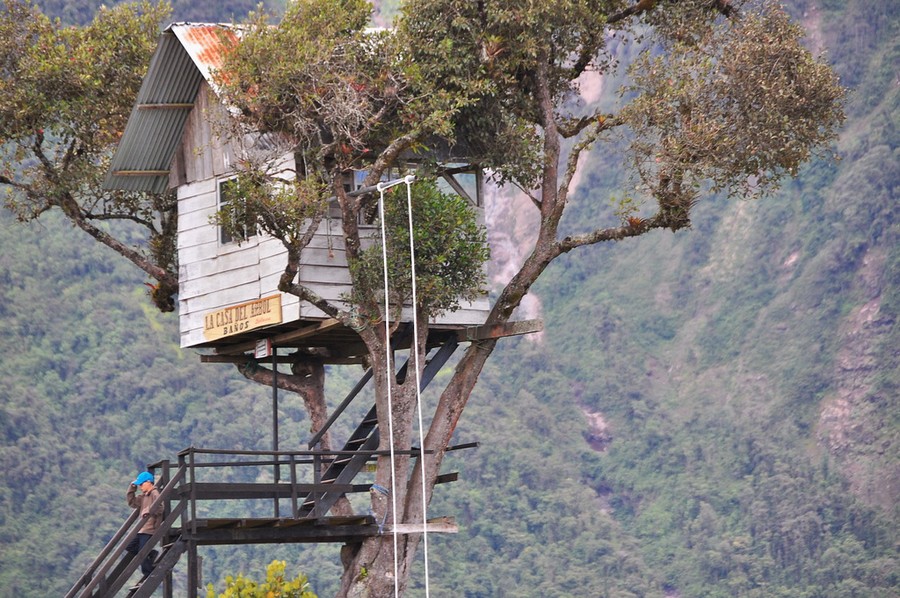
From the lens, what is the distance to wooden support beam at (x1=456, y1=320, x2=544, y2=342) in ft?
79.9

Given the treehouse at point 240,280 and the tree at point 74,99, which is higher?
the tree at point 74,99

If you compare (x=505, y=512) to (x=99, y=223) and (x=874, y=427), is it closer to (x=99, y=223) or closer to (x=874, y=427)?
(x=874, y=427)

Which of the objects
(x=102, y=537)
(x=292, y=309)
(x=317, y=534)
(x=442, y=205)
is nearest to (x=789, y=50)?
(x=442, y=205)

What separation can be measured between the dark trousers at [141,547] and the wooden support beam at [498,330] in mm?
6375

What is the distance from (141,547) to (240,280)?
212 inches

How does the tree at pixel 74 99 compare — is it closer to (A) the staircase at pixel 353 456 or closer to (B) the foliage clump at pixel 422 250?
(A) the staircase at pixel 353 456

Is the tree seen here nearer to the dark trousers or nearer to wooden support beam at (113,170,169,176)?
wooden support beam at (113,170,169,176)

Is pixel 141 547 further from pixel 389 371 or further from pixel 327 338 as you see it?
pixel 327 338

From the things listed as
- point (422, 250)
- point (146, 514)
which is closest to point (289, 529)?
point (146, 514)

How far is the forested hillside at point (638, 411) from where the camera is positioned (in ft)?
238

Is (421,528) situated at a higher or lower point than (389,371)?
lower

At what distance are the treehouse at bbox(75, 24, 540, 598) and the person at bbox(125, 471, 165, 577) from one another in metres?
0.39

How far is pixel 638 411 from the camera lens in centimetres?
8738

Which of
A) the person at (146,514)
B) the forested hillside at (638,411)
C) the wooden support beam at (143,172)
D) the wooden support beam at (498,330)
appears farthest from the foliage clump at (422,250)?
the forested hillside at (638,411)
